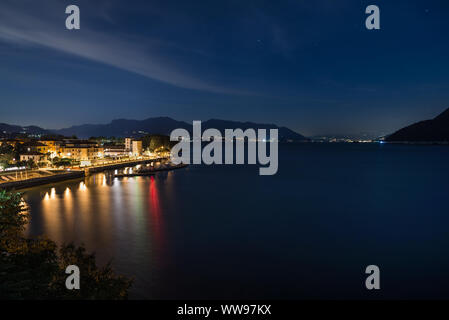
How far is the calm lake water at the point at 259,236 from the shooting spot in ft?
32.6

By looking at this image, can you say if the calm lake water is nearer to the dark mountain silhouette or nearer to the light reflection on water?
the light reflection on water

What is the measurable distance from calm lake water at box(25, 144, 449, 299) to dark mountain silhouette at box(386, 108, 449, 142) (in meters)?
151

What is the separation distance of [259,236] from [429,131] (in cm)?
18024

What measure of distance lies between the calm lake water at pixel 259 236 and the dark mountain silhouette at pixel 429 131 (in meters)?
151

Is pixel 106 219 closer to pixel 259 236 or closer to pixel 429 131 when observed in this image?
pixel 259 236

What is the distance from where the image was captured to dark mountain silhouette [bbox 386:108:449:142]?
150875 millimetres

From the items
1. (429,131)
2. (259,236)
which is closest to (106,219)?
(259,236)

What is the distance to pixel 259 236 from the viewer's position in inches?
587

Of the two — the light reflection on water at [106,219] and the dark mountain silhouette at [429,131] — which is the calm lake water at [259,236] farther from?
the dark mountain silhouette at [429,131]

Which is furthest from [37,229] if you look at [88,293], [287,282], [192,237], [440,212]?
[440,212]

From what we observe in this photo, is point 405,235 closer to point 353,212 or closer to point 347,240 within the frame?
point 347,240

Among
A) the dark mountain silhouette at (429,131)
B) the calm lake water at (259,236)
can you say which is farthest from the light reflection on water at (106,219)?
the dark mountain silhouette at (429,131)

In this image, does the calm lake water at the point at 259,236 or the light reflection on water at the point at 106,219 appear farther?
the light reflection on water at the point at 106,219

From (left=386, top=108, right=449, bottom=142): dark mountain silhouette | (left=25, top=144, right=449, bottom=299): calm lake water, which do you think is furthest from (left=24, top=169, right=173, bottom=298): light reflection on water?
(left=386, top=108, right=449, bottom=142): dark mountain silhouette
